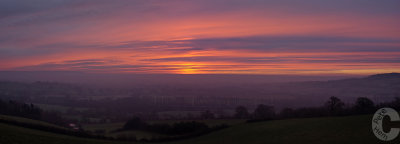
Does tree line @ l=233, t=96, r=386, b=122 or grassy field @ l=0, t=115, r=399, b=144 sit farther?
tree line @ l=233, t=96, r=386, b=122

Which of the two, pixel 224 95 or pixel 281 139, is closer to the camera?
pixel 281 139

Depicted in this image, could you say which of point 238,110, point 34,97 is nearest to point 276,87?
point 238,110

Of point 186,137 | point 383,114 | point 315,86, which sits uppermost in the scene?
point 315,86

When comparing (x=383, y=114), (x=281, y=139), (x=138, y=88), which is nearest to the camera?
(x=383, y=114)

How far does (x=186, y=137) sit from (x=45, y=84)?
81.4 metres

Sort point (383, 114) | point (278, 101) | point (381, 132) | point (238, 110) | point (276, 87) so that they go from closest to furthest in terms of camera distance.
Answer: point (381, 132) → point (383, 114) → point (238, 110) → point (278, 101) → point (276, 87)

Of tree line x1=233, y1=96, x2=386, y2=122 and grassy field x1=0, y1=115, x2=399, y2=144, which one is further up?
tree line x1=233, y1=96, x2=386, y2=122

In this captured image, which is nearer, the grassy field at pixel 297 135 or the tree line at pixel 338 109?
the grassy field at pixel 297 135

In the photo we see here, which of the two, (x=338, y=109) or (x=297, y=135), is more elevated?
(x=338, y=109)

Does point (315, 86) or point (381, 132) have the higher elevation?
point (315, 86)

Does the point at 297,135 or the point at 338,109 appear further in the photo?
the point at 338,109

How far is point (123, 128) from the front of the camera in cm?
4903

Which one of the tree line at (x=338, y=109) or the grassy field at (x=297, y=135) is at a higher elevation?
the tree line at (x=338, y=109)

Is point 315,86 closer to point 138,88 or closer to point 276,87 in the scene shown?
point 276,87
